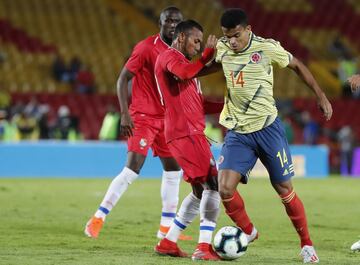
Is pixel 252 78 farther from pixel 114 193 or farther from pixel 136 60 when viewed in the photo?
pixel 114 193

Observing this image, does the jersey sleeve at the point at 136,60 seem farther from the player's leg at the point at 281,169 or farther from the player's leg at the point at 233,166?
the player's leg at the point at 281,169

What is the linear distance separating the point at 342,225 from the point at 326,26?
78.7ft

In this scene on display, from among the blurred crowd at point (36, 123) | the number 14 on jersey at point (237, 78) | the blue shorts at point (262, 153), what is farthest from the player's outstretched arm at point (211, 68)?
the blurred crowd at point (36, 123)

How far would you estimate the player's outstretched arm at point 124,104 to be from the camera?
30.3 ft

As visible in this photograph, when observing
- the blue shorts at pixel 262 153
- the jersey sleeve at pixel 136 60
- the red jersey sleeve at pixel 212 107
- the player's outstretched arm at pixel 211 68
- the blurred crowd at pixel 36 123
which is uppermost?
the player's outstretched arm at pixel 211 68

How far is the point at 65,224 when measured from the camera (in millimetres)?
11000

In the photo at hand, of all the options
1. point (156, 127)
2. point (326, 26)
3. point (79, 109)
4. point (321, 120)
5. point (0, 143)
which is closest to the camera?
point (156, 127)

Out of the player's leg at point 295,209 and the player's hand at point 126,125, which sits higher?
the player's hand at point 126,125

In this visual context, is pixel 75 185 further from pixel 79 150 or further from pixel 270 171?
pixel 270 171

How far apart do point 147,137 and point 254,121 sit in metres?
2.15

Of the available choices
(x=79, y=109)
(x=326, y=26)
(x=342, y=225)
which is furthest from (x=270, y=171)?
(x=326, y=26)

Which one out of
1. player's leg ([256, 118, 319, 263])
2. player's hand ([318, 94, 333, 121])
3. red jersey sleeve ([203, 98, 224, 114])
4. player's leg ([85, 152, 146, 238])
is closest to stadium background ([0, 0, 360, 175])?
player's leg ([85, 152, 146, 238])

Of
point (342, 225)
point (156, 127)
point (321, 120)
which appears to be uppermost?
point (156, 127)

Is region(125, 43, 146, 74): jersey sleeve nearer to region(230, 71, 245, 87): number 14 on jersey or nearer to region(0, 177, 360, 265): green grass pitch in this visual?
Result: region(0, 177, 360, 265): green grass pitch
